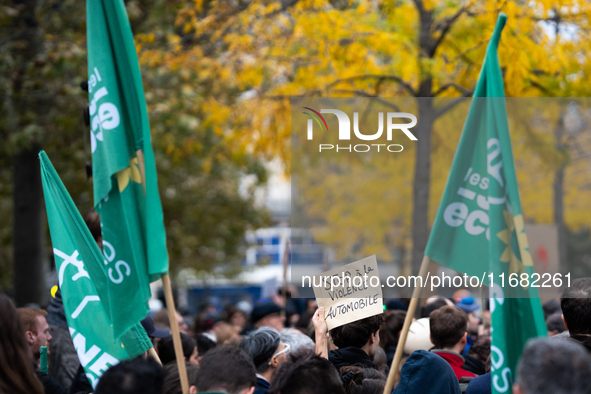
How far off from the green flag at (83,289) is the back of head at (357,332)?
1.28m

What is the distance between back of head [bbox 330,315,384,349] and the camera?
4277mm

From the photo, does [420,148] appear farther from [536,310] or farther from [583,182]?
[536,310]

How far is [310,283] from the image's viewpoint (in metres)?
4.35

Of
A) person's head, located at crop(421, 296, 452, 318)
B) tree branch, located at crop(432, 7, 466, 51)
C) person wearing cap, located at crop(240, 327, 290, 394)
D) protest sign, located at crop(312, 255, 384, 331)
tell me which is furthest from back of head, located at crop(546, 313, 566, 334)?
tree branch, located at crop(432, 7, 466, 51)

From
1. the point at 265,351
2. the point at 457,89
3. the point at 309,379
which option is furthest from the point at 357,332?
the point at 457,89

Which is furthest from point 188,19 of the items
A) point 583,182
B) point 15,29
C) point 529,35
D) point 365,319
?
point 365,319

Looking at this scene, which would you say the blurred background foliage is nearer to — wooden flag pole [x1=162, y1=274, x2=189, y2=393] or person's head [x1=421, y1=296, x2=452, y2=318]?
person's head [x1=421, y1=296, x2=452, y2=318]

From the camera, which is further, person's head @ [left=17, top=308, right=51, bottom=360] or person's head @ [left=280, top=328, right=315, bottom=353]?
person's head @ [left=280, top=328, right=315, bottom=353]

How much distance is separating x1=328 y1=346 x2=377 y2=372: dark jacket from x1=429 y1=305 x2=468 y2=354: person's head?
0.73m

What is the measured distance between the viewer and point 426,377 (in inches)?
142

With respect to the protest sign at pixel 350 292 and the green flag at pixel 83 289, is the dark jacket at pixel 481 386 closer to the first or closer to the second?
the protest sign at pixel 350 292

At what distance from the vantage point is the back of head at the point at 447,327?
469 centimetres

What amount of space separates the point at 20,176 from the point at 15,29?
102 inches

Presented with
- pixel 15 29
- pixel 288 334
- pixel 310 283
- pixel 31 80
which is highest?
pixel 15 29
